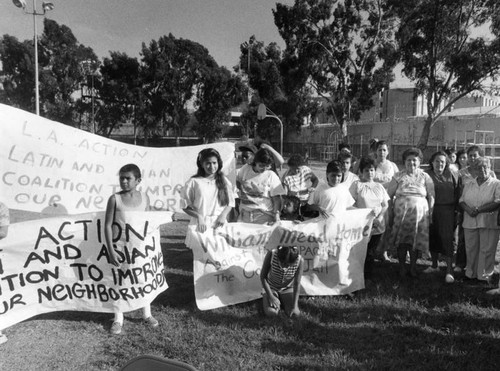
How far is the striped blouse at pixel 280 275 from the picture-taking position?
162 inches

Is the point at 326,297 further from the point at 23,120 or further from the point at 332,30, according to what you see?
the point at 332,30

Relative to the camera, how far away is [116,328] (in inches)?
145

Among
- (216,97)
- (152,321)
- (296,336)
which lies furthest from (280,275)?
(216,97)

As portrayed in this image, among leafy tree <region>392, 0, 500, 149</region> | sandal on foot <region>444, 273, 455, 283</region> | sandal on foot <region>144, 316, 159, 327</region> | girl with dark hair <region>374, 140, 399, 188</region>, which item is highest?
leafy tree <region>392, 0, 500, 149</region>

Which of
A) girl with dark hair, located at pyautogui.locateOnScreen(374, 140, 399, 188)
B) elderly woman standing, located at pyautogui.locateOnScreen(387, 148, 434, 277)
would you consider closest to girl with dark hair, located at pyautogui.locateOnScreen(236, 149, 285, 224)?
elderly woman standing, located at pyautogui.locateOnScreen(387, 148, 434, 277)

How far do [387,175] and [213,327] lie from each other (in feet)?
10.7

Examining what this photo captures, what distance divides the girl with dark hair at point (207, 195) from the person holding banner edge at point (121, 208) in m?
0.60

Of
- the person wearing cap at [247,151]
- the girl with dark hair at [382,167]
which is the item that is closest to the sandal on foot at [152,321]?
the person wearing cap at [247,151]

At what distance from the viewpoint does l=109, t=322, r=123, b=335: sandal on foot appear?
12.0 feet

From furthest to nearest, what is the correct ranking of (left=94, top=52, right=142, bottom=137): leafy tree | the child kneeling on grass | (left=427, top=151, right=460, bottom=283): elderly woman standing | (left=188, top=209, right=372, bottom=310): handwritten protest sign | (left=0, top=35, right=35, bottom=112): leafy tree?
(left=94, top=52, right=142, bottom=137): leafy tree
(left=0, top=35, right=35, bottom=112): leafy tree
(left=427, top=151, right=460, bottom=283): elderly woman standing
(left=188, top=209, right=372, bottom=310): handwritten protest sign
the child kneeling on grass

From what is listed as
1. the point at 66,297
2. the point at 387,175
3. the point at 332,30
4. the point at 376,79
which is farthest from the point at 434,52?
the point at 66,297

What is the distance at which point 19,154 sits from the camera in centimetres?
460

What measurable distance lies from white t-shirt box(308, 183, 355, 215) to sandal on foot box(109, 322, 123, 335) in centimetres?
240

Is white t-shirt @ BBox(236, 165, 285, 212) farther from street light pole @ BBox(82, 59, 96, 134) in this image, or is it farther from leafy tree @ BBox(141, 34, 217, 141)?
street light pole @ BBox(82, 59, 96, 134)
